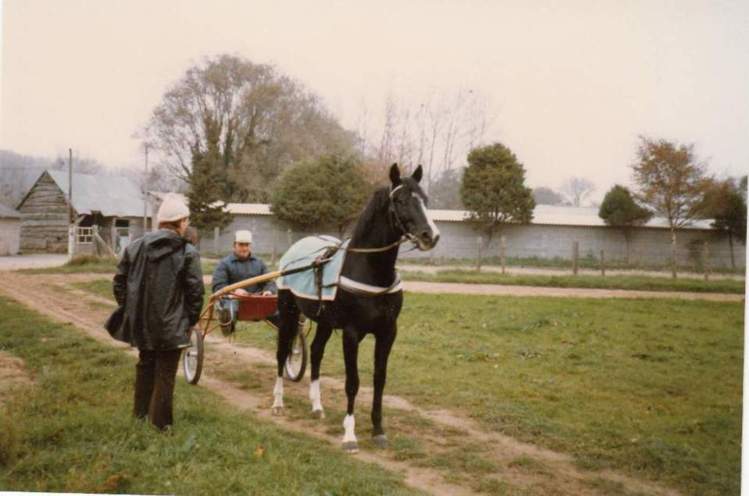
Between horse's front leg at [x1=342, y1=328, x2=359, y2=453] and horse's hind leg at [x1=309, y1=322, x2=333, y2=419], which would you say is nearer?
horse's front leg at [x1=342, y1=328, x2=359, y2=453]

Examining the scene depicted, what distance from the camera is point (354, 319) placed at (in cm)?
403

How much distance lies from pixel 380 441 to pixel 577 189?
2.75 meters

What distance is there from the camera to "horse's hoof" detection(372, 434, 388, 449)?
12.9ft

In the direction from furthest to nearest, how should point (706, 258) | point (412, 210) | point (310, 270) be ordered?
point (310, 270) → point (706, 258) → point (412, 210)

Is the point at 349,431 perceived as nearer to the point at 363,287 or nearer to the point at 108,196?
the point at 363,287

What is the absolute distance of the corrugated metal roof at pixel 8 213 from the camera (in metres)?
4.96

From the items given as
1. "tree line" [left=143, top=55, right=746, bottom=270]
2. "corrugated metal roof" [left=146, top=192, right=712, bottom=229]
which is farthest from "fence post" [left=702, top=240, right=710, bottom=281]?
"corrugated metal roof" [left=146, top=192, right=712, bottom=229]

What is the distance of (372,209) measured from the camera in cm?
402

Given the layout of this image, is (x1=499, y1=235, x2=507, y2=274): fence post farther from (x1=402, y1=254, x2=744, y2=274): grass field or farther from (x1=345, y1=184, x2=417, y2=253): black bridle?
(x1=345, y1=184, x2=417, y2=253): black bridle

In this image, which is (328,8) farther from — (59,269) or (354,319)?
(59,269)

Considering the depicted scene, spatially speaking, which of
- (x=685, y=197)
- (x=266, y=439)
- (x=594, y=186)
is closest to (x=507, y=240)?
(x=594, y=186)

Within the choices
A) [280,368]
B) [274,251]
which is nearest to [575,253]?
[280,368]

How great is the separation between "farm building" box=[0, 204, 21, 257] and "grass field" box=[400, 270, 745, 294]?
4.37 metres

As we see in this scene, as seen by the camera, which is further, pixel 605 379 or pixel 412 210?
pixel 605 379
